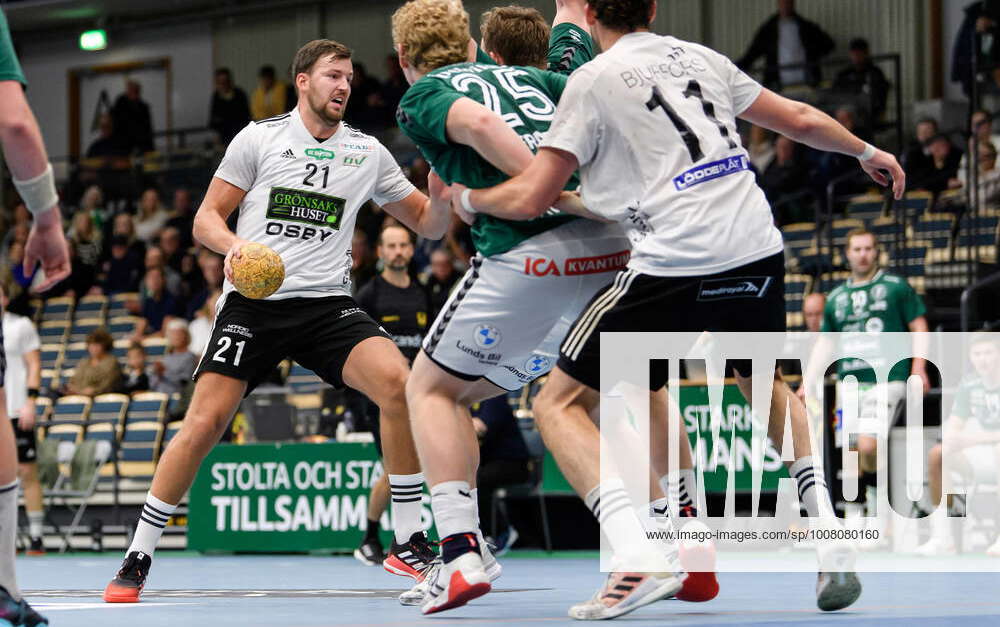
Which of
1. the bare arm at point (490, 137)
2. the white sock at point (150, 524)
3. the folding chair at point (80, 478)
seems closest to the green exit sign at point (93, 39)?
the folding chair at point (80, 478)

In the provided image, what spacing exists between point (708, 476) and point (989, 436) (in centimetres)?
190

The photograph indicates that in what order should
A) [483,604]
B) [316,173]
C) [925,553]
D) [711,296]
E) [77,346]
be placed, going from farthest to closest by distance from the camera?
[77,346]
[925,553]
[316,173]
[483,604]
[711,296]

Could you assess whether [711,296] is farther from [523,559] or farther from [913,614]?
[523,559]

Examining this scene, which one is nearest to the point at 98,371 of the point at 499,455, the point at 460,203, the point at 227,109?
the point at 499,455

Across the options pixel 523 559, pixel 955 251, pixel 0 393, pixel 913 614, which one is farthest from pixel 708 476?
pixel 0 393

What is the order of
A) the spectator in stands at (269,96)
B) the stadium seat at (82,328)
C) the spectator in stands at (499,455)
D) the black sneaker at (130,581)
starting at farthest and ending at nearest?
the spectator in stands at (269,96) < the stadium seat at (82,328) < the spectator in stands at (499,455) < the black sneaker at (130,581)

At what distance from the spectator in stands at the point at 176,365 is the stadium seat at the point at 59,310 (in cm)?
433

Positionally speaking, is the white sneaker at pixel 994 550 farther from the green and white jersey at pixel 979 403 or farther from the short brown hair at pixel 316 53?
the short brown hair at pixel 316 53

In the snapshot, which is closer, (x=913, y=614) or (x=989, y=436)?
(x=913, y=614)

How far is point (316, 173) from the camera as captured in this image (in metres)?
6.46

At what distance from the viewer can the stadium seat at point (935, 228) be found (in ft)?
43.4

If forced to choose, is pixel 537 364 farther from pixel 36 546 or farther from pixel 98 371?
pixel 98 371

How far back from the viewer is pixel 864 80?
1623 centimetres

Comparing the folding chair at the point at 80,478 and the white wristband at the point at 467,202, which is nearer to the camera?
the white wristband at the point at 467,202
